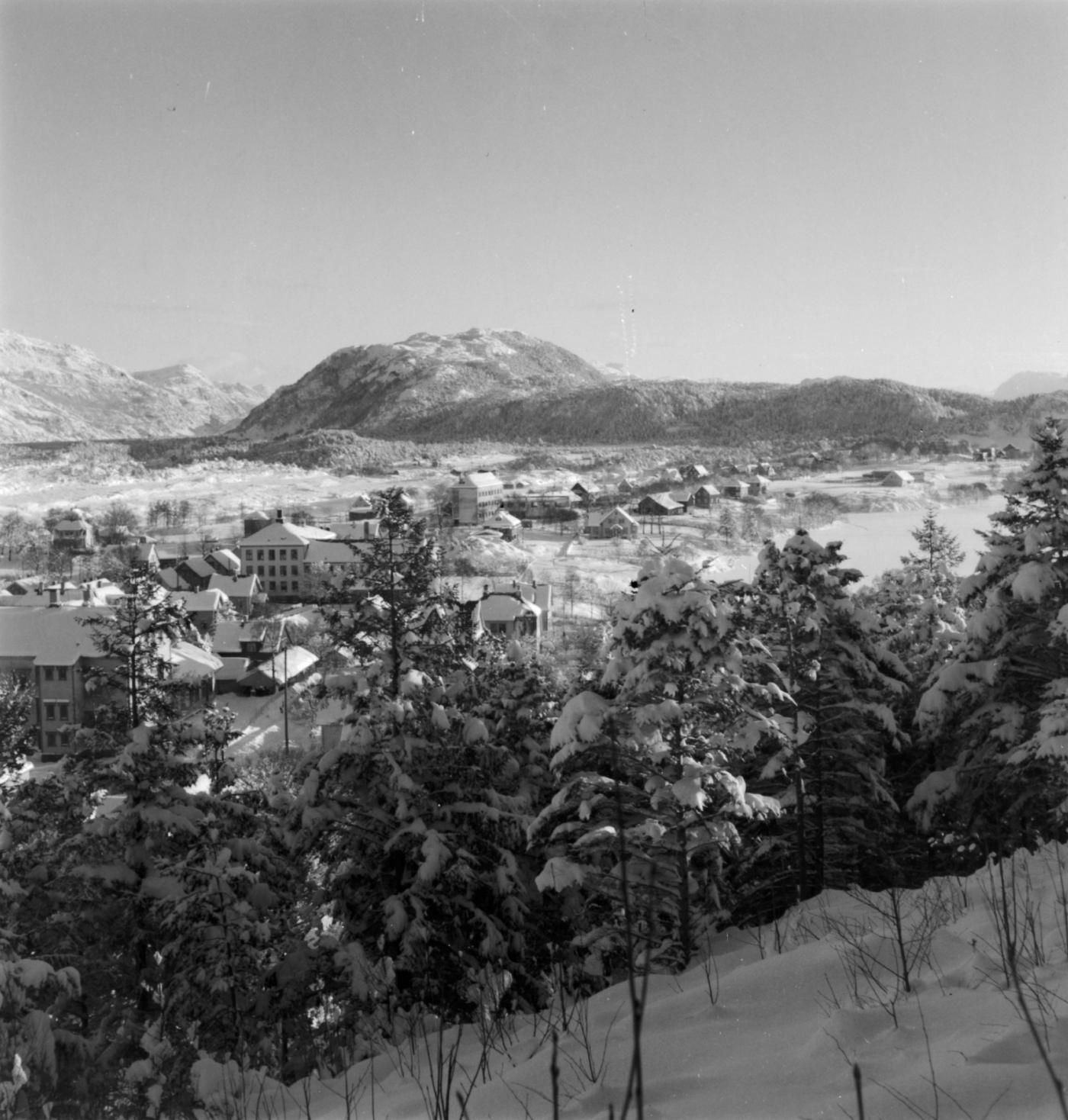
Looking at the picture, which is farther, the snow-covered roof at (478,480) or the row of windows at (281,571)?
the snow-covered roof at (478,480)

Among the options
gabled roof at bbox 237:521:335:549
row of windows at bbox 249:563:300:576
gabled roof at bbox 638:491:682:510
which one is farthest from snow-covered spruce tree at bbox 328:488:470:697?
gabled roof at bbox 638:491:682:510

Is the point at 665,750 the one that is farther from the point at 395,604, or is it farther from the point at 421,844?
the point at 395,604

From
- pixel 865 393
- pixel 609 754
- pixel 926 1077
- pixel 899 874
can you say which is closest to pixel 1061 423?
pixel 899 874

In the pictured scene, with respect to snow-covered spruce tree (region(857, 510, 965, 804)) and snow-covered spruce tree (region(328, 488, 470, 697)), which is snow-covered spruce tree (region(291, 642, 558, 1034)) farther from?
snow-covered spruce tree (region(857, 510, 965, 804))

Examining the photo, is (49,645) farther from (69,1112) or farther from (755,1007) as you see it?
(755,1007)

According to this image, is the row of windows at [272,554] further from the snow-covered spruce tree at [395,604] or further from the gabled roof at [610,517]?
the snow-covered spruce tree at [395,604]

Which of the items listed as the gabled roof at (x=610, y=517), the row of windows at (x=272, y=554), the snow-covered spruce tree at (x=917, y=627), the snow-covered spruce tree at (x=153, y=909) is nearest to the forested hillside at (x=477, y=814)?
the snow-covered spruce tree at (x=153, y=909)
